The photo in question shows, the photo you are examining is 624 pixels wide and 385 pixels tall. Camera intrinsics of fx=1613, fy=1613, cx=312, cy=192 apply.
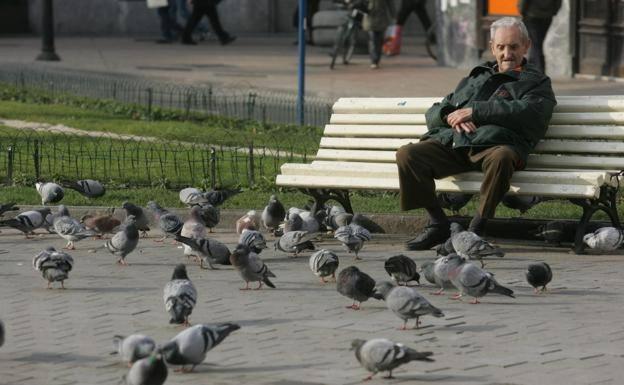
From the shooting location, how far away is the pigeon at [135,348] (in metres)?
6.83

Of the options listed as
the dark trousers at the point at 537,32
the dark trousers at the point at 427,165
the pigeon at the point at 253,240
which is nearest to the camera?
the pigeon at the point at 253,240

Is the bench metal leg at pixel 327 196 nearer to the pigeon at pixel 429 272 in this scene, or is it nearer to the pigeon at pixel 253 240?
the pigeon at pixel 253 240

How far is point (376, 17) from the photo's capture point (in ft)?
83.4

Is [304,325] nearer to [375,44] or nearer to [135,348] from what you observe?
[135,348]

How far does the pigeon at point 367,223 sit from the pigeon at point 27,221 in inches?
85.4

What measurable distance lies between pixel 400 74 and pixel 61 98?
631 cm

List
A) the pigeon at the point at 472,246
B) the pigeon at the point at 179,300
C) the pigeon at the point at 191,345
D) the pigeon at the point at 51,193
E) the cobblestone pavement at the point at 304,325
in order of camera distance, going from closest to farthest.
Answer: the pigeon at the point at 191,345, the cobblestone pavement at the point at 304,325, the pigeon at the point at 179,300, the pigeon at the point at 472,246, the pigeon at the point at 51,193

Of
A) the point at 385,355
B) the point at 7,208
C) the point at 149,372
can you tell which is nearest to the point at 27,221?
the point at 7,208

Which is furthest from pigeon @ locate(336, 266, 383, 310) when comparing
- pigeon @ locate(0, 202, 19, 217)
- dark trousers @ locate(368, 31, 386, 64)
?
dark trousers @ locate(368, 31, 386, 64)

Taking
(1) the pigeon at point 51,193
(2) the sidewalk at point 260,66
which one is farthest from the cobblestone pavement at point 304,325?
(2) the sidewalk at point 260,66

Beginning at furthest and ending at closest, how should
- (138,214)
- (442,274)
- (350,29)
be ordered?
(350,29)
(138,214)
(442,274)

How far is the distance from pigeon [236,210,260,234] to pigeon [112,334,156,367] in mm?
3893

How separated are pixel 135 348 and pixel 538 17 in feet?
46.6

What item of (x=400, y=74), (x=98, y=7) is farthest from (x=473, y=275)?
(x=98, y=7)
